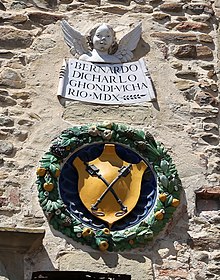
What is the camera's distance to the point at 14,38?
7508 mm

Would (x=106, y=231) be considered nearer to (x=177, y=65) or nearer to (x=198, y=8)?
(x=177, y=65)

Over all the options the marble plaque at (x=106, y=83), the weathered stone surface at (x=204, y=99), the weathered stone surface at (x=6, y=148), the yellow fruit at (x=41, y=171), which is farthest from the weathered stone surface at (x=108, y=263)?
the weathered stone surface at (x=204, y=99)

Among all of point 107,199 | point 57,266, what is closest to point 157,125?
point 107,199

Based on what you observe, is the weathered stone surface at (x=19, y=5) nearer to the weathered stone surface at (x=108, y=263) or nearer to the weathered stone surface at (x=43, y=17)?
the weathered stone surface at (x=43, y=17)

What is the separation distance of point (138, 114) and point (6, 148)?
100 cm

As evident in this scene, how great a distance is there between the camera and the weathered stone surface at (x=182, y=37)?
764cm

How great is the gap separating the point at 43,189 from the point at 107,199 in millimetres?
444

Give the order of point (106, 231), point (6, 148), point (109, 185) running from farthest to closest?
point (6, 148) < point (109, 185) < point (106, 231)

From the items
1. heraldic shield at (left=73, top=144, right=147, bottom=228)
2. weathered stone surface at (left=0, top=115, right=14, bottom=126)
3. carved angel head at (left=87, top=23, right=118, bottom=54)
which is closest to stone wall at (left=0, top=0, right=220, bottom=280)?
weathered stone surface at (left=0, top=115, right=14, bottom=126)

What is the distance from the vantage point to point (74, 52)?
7.50 m

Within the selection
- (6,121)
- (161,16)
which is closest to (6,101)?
(6,121)

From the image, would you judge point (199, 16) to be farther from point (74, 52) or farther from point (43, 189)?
point (43, 189)

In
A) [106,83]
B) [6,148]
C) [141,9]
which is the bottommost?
[6,148]

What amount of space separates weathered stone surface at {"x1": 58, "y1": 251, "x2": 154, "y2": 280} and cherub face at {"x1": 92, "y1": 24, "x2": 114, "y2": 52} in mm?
1665
